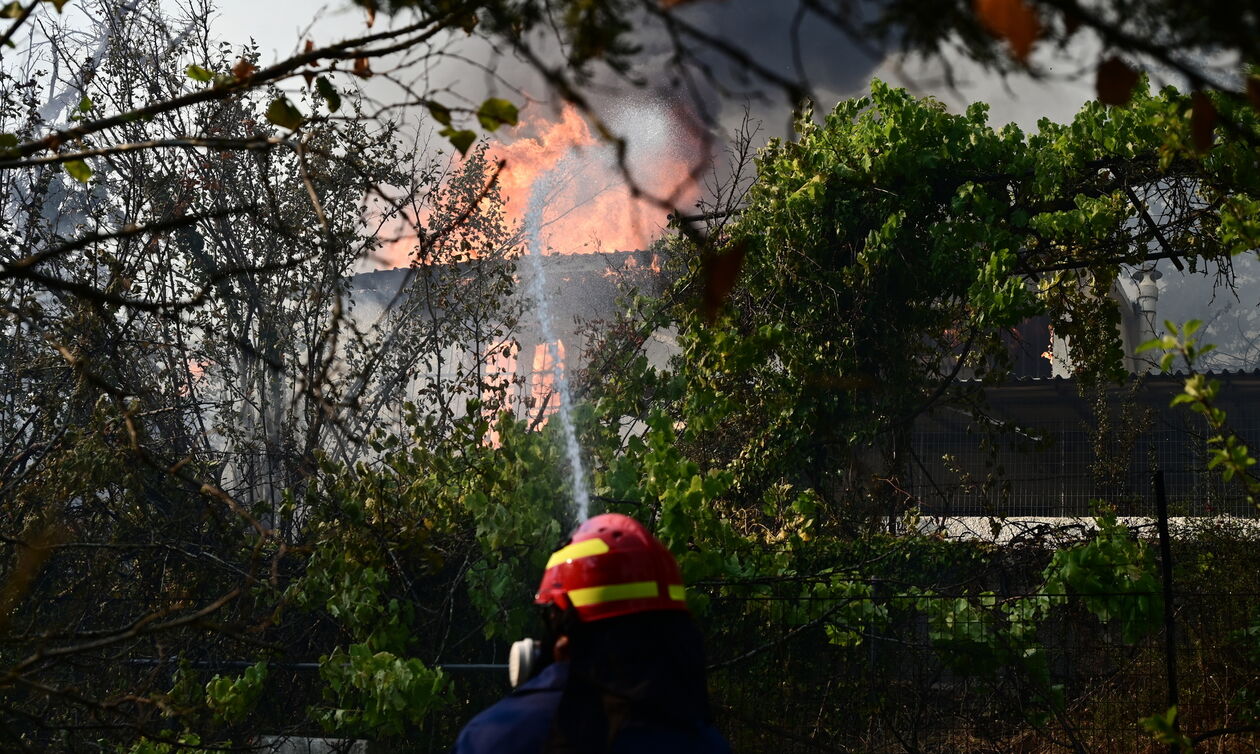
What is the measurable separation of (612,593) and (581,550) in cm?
15

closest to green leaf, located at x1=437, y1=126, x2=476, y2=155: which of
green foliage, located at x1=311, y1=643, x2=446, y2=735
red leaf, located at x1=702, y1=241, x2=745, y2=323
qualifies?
red leaf, located at x1=702, y1=241, x2=745, y2=323

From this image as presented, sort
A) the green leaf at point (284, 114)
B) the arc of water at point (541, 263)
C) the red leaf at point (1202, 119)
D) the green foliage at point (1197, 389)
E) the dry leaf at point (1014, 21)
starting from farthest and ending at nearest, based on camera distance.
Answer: the arc of water at point (541, 263)
the green foliage at point (1197, 389)
the green leaf at point (284, 114)
the red leaf at point (1202, 119)
the dry leaf at point (1014, 21)

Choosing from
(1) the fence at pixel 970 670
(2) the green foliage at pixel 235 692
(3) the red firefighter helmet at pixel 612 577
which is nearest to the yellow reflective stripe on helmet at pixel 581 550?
(3) the red firefighter helmet at pixel 612 577

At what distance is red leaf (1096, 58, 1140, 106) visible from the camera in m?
1.61

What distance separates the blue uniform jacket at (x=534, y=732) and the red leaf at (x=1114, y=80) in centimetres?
136

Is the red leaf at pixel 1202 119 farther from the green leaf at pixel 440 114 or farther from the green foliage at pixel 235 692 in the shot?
the green foliage at pixel 235 692

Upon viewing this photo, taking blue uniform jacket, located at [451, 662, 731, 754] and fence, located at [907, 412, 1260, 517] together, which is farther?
fence, located at [907, 412, 1260, 517]

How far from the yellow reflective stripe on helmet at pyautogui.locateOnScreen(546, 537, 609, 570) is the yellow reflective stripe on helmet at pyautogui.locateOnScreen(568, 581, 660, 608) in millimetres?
92

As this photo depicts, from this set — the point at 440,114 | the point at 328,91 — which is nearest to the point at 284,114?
the point at 328,91

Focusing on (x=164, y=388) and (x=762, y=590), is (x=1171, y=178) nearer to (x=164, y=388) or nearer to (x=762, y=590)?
(x=762, y=590)

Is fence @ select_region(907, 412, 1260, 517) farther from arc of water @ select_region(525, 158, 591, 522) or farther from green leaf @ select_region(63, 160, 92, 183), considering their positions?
green leaf @ select_region(63, 160, 92, 183)

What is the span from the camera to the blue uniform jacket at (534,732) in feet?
6.65

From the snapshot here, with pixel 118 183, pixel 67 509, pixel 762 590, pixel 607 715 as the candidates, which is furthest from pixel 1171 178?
pixel 118 183

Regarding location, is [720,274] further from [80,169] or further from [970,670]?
[970,670]
